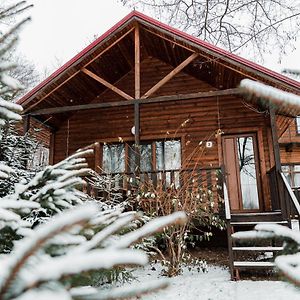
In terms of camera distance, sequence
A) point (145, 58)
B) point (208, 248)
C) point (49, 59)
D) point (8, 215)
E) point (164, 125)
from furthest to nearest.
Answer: point (49, 59), point (145, 58), point (164, 125), point (208, 248), point (8, 215)

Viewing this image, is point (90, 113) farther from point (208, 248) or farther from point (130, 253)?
point (130, 253)

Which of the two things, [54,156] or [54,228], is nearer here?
[54,228]

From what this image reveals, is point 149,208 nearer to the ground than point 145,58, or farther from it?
nearer to the ground

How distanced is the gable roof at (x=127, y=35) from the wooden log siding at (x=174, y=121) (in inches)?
70.1

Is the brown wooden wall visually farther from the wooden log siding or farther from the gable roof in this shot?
the gable roof

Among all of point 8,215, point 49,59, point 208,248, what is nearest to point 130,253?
point 8,215

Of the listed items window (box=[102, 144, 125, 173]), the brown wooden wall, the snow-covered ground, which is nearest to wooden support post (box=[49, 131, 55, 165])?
window (box=[102, 144, 125, 173])

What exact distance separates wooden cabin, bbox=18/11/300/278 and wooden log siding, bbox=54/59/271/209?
0.09 feet

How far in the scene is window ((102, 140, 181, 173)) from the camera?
9.64 m

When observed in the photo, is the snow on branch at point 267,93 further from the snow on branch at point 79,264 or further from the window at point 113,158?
the window at point 113,158

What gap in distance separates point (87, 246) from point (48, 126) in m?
9.70

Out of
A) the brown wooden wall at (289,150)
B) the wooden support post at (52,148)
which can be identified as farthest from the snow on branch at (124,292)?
the brown wooden wall at (289,150)

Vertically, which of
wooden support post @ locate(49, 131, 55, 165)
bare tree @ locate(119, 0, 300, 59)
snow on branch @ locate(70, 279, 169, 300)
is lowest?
snow on branch @ locate(70, 279, 169, 300)

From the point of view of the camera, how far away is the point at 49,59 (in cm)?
3253
